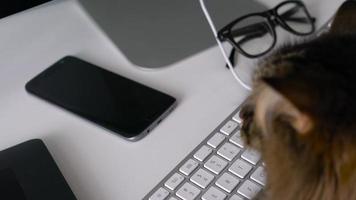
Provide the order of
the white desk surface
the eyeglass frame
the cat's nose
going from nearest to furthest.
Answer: the cat's nose < the white desk surface < the eyeglass frame

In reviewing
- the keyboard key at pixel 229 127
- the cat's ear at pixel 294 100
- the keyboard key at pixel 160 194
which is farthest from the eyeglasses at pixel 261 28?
the cat's ear at pixel 294 100

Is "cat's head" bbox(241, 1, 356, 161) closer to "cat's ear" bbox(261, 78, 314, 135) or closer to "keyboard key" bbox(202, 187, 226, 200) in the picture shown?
"cat's ear" bbox(261, 78, 314, 135)

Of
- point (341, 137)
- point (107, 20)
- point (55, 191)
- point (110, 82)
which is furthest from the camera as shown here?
point (107, 20)

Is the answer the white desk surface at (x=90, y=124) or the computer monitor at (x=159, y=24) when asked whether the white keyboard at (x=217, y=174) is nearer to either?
the white desk surface at (x=90, y=124)

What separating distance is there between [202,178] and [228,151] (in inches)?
1.8

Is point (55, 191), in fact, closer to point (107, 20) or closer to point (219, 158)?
point (219, 158)

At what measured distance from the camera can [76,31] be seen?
2.65ft

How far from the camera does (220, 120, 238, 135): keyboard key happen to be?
64 centimetres

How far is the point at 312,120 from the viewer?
0.38 metres

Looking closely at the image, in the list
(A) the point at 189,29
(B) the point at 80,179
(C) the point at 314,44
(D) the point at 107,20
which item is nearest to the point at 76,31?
(D) the point at 107,20

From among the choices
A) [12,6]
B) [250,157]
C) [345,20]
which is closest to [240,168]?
[250,157]

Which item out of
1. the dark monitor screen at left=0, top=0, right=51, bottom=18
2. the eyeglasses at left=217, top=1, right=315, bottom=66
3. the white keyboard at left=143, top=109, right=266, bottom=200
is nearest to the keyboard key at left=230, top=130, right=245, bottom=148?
the white keyboard at left=143, top=109, right=266, bottom=200

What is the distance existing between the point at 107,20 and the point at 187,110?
0.21 m

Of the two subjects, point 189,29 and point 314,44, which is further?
point 189,29
